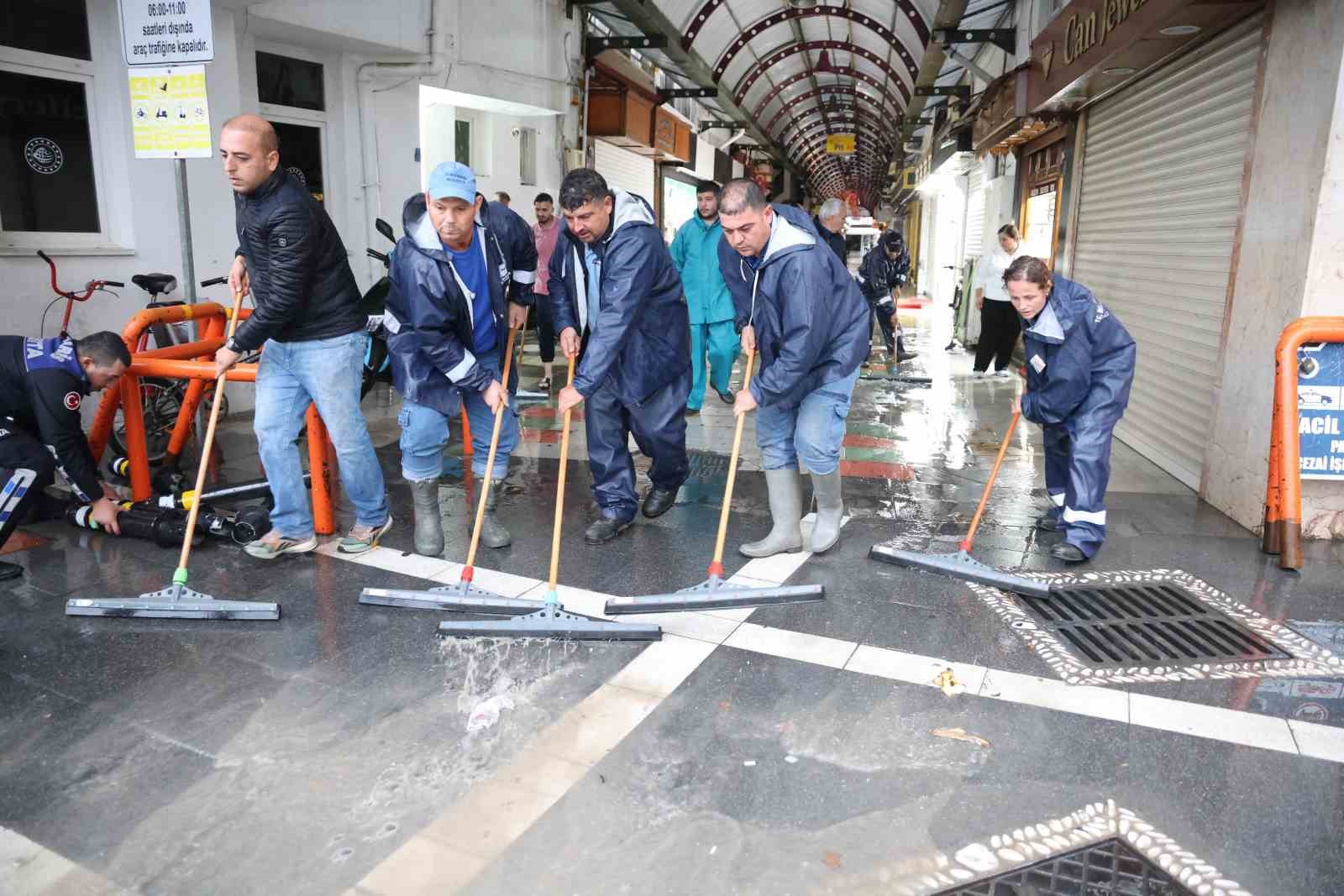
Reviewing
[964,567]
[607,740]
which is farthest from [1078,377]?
[607,740]

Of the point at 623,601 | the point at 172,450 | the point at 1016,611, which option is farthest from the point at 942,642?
the point at 172,450

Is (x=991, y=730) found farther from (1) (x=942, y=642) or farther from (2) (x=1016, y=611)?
(2) (x=1016, y=611)

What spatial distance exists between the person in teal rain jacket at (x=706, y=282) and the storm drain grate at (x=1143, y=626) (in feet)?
13.5

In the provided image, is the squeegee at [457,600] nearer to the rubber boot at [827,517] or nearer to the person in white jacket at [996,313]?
the rubber boot at [827,517]

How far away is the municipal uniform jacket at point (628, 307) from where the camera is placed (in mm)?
4406

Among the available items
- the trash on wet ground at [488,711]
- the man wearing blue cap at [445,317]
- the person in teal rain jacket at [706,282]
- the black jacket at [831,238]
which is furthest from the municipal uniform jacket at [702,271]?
the trash on wet ground at [488,711]

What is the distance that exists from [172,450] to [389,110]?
5.42m

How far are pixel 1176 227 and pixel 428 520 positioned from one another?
5.57 metres

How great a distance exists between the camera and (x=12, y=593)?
4.06 metres

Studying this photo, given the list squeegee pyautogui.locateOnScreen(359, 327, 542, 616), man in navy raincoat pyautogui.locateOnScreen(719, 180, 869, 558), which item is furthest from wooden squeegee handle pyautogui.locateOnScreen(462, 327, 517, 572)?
man in navy raincoat pyautogui.locateOnScreen(719, 180, 869, 558)

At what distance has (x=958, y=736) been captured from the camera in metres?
2.99

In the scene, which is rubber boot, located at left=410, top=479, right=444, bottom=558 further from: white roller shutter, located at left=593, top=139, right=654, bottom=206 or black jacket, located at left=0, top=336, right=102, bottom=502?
white roller shutter, located at left=593, top=139, right=654, bottom=206

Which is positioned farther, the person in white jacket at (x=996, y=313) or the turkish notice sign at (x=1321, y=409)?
the person in white jacket at (x=996, y=313)

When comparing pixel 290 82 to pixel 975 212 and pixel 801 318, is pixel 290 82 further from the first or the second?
pixel 975 212
